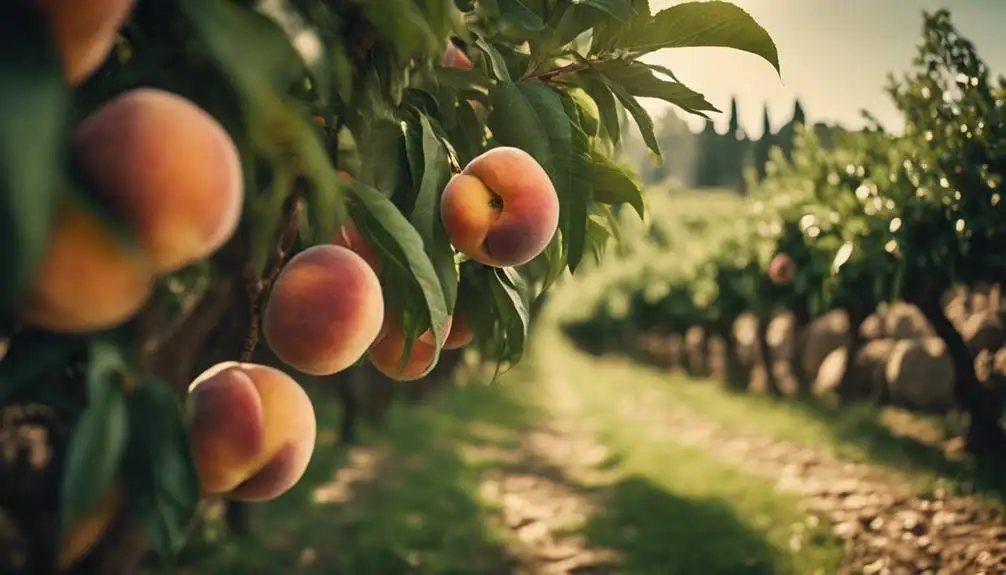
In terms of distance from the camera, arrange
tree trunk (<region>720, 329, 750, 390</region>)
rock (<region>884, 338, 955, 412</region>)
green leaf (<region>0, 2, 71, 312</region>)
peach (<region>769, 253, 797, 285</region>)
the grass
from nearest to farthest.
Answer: green leaf (<region>0, 2, 71, 312</region>) → the grass → peach (<region>769, 253, 797, 285</region>) → rock (<region>884, 338, 955, 412</region>) → tree trunk (<region>720, 329, 750, 390</region>)

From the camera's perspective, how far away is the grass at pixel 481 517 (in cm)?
389

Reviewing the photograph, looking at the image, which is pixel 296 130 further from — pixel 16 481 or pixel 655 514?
pixel 655 514

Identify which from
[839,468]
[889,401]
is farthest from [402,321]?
[889,401]

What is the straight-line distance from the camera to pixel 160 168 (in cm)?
60

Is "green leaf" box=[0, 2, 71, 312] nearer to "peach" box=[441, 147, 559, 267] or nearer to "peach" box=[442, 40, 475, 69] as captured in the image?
"peach" box=[441, 147, 559, 267]

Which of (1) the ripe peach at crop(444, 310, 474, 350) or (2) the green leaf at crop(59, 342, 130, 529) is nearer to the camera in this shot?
(2) the green leaf at crop(59, 342, 130, 529)

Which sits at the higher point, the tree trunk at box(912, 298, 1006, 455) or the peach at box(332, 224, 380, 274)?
the peach at box(332, 224, 380, 274)

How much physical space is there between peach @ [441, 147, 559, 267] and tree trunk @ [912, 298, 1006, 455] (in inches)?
173

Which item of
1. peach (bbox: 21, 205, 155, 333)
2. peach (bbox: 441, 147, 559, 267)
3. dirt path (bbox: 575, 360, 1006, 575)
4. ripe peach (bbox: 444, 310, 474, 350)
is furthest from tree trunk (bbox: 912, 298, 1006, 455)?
peach (bbox: 21, 205, 155, 333)

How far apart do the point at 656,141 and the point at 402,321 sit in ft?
2.03

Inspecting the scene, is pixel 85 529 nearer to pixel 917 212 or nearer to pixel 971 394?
pixel 917 212

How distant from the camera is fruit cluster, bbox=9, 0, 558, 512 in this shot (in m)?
0.59

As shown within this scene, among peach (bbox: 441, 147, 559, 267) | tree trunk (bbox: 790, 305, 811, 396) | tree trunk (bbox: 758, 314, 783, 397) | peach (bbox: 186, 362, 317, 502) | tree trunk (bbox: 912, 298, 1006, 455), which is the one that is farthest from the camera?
tree trunk (bbox: 758, 314, 783, 397)

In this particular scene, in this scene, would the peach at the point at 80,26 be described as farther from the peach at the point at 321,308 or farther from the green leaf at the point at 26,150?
the peach at the point at 321,308
